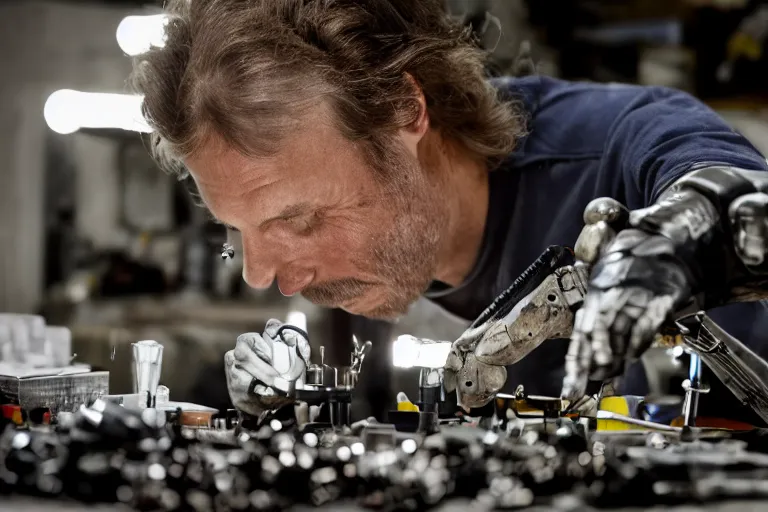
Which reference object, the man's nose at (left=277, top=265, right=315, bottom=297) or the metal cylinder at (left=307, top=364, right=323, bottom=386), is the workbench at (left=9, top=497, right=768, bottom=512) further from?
the man's nose at (left=277, top=265, right=315, bottom=297)

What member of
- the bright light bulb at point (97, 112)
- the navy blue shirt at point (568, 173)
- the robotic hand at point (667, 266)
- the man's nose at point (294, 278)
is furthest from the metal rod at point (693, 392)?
the bright light bulb at point (97, 112)

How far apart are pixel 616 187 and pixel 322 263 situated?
0.34 metres

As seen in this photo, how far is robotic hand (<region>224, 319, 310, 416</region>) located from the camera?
2.52 feet

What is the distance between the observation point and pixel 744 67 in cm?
170

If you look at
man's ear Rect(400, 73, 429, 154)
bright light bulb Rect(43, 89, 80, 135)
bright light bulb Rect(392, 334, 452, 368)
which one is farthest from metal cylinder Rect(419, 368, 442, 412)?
bright light bulb Rect(43, 89, 80, 135)

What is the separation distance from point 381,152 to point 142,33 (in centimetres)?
33

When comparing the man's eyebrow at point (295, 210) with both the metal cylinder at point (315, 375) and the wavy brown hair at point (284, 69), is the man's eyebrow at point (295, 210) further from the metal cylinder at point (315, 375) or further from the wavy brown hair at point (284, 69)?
the metal cylinder at point (315, 375)

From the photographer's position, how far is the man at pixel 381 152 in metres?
0.85

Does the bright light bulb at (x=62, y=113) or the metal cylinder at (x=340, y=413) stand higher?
the bright light bulb at (x=62, y=113)

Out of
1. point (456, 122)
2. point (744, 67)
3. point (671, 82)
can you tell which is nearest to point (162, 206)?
point (456, 122)

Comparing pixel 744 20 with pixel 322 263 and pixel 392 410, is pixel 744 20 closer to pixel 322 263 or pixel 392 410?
pixel 322 263

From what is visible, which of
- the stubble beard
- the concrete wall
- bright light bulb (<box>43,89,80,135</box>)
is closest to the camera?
the stubble beard

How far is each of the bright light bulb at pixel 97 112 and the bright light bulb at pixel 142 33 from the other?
2.4 inches

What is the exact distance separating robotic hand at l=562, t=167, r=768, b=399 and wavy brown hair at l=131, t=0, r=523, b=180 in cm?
41
